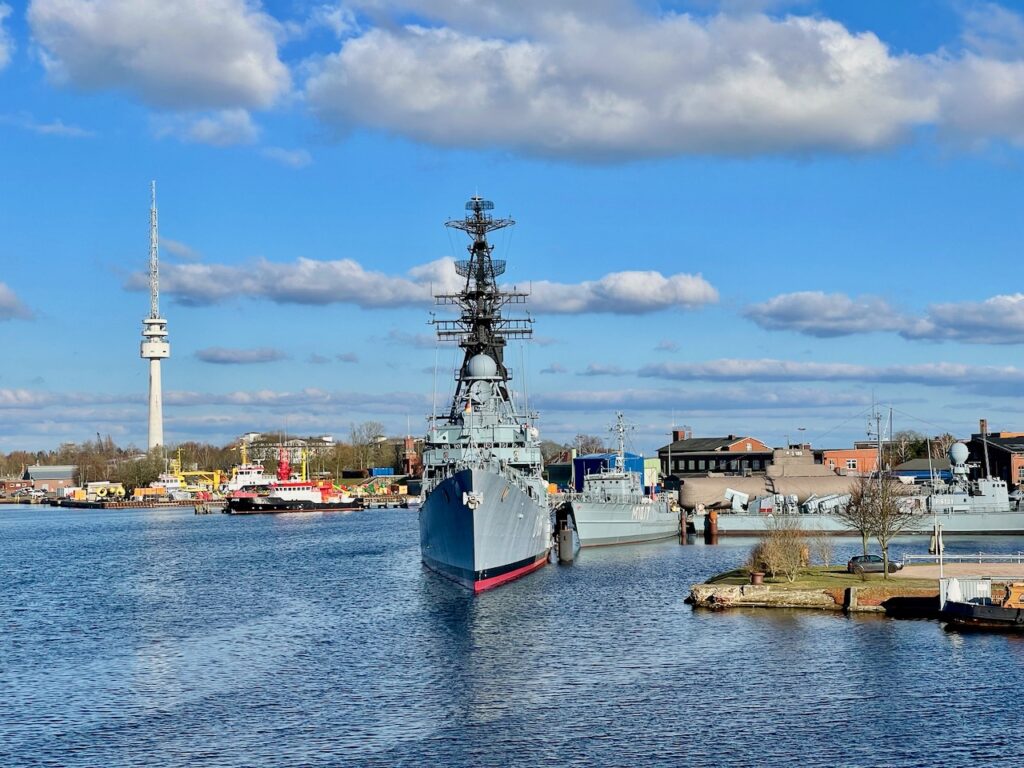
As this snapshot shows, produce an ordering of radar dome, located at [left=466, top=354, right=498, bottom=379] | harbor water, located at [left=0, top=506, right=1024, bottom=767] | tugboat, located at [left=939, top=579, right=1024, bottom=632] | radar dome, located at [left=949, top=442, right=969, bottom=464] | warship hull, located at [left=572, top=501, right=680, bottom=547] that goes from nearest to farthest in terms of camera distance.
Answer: harbor water, located at [left=0, top=506, right=1024, bottom=767] < tugboat, located at [left=939, top=579, right=1024, bottom=632] < radar dome, located at [left=466, top=354, right=498, bottom=379] < warship hull, located at [left=572, top=501, right=680, bottom=547] < radar dome, located at [left=949, top=442, right=969, bottom=464]

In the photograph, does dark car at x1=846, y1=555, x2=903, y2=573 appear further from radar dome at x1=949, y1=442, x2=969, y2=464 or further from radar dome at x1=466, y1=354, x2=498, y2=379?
radar dome at x1=949, y1=442, x2=969, y2=464

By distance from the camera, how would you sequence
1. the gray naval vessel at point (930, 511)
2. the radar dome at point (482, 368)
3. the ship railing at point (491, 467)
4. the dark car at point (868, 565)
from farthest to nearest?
the gray naval vessel at point (930, 511) → the radar dome at point (482, 368) → the ship railing at point (491, 467) → the dark car at point (868, 565)

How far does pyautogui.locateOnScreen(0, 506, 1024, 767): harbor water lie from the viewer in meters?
34.5

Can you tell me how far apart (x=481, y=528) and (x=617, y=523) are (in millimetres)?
40552

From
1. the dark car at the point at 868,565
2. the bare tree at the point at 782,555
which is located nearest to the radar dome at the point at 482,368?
the bare tree at the point at 782,555

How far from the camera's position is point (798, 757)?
33094 mm

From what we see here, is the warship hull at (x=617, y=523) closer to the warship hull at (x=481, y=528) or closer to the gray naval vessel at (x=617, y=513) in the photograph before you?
the gray naval vessel at (x=617, y=513)

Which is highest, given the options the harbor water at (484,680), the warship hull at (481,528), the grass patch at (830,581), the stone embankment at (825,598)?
the warship hull at (481,528)

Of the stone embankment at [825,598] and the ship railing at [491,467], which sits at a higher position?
the ship railing at [491,467]

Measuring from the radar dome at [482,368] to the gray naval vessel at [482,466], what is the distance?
0.07 m

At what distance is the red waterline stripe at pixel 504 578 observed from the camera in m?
67.5

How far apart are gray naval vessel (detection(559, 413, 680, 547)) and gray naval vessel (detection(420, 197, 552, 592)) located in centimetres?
1219

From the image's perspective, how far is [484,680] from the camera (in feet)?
144

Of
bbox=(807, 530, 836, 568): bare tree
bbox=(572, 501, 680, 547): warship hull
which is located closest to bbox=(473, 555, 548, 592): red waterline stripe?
bbox=(807, 530, 836, 568): bare tree
